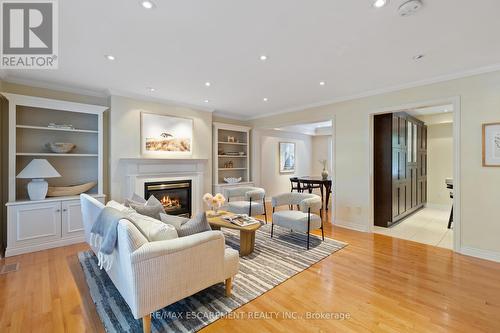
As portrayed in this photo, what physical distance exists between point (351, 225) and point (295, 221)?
1.63 m

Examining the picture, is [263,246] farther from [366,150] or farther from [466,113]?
[466,113]

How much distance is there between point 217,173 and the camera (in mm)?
5754

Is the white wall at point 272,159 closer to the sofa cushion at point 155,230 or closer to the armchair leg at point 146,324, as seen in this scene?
the sofa cushion at point 155,230

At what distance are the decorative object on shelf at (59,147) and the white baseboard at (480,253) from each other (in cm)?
633

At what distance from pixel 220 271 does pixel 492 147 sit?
12.6ft

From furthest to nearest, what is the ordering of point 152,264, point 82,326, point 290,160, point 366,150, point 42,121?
point 290,160
point 366,150
point 42,121
point 82,326
point 152,264

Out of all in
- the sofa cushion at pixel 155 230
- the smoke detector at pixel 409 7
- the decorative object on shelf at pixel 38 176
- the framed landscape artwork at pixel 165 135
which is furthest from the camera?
the framed landscape artwork at pixel 165 135

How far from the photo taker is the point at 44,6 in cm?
189

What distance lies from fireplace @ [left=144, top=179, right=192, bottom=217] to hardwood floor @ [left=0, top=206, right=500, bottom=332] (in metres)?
1.78

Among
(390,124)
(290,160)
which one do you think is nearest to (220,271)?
(390,124)

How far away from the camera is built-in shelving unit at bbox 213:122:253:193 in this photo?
19.4 ft

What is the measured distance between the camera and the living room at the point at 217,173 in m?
1.89

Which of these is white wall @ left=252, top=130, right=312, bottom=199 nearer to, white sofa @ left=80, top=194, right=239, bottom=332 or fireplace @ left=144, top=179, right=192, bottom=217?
fireplace @ left=144, top=179, right=192, bottom=217

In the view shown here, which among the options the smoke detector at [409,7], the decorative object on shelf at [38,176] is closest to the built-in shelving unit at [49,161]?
the decorative object on shelf at [38,176]
